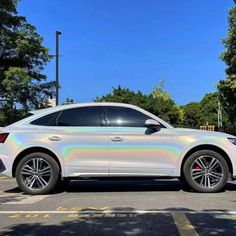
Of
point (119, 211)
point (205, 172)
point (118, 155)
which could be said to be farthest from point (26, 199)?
point (205, 172)

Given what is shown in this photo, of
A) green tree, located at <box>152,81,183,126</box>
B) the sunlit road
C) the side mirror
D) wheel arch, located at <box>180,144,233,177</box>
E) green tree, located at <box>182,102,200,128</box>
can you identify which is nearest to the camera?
the sunlit road

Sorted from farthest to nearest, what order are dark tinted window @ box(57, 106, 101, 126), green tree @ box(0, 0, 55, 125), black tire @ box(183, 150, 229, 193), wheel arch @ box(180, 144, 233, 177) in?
green tree @ box(0, 0, 55, 125), dark tinted window @ box(57, 106, 101, 126), wheel arch @ box(180, 144, 233, 177), black tire @ box(183, 150, 229, 193)

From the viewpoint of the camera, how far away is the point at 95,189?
10.8 meters

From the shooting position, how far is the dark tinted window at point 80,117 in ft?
33.8

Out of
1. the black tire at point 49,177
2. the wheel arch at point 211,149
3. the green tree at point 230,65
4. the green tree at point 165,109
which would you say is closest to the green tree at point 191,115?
the green tree at point 165,109

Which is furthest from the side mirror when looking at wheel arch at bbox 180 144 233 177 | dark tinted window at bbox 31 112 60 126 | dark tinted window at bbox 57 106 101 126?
dark tinted window at bbox 31 112 60 126

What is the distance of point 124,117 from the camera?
10.3 m

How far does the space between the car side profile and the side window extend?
27 mm

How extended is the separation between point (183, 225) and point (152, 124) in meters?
3.29

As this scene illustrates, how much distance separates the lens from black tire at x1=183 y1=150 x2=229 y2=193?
32.9ft

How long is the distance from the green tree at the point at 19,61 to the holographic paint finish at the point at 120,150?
1682 centimetres

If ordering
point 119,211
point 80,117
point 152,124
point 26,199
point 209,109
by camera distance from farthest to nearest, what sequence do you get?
point 209,109
point 80,117
point 152,124
point 26,199
point 119,211

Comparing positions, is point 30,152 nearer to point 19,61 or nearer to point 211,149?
point 211,149

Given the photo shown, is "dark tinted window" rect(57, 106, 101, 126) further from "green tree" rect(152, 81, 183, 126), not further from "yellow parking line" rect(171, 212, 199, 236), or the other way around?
"green tree" rect(152, 81, 183, 126)
